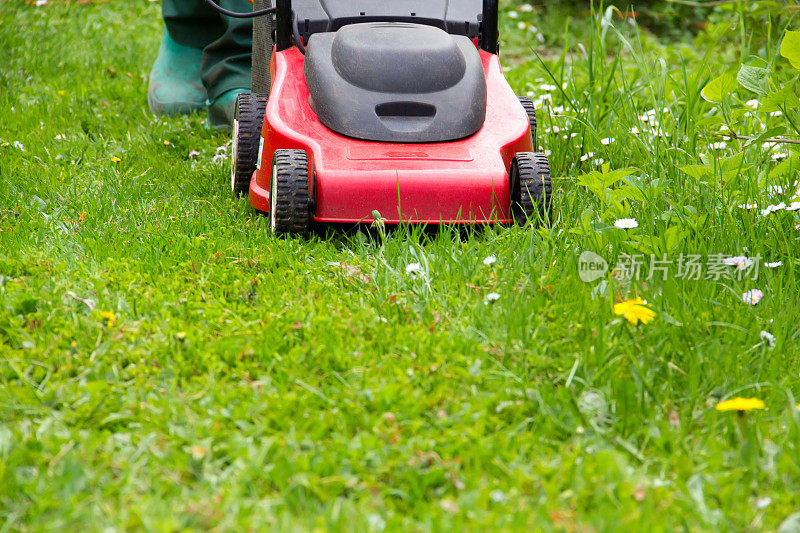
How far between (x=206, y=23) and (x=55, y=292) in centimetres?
244

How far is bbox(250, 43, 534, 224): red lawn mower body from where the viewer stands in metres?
2.23

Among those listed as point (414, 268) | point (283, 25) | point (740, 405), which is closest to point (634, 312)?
point (740, 405)

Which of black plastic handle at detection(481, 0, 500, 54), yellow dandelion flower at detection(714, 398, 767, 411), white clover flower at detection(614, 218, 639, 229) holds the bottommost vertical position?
white clover flower at detection(614, 218, 639, 229)

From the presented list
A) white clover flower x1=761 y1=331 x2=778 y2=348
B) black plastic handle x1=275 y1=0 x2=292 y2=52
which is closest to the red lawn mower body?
black plastic handle x1=275 y1=0 x2=292 y2=52

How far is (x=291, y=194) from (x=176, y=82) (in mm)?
1912

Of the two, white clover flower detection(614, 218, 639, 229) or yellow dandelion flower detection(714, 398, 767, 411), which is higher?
yellow dandelion flower detection(714, 398, 767, 411)

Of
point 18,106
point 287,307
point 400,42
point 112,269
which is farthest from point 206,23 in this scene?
point 287,307

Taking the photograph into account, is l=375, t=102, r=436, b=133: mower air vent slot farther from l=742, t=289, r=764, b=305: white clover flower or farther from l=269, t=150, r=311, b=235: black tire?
l=742, t=289, r=764, b=305: white clover flower

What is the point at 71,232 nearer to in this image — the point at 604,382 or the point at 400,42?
the point at 400,42

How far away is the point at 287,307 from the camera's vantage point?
1896 mm

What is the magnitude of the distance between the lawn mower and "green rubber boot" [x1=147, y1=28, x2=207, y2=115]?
124 centimetres

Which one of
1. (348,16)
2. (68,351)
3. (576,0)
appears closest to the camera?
(68,351)

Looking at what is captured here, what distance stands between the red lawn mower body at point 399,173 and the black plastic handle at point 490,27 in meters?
0.45

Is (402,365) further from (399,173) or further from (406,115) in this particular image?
(406,115)
